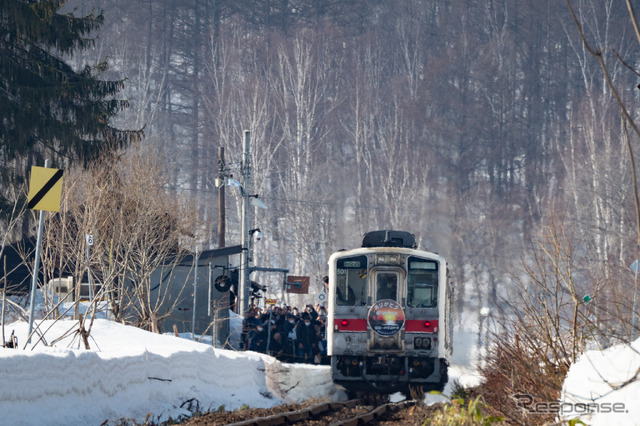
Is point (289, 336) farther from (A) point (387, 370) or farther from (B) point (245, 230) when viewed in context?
(A) point (387, 370)

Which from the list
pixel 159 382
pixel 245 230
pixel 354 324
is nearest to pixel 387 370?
pixel 354 324

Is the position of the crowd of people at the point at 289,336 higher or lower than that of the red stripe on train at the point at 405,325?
lower

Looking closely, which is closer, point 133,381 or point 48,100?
point 133,381

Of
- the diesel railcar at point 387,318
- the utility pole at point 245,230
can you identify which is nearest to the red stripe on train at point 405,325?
the diesel railcar at point 387,318

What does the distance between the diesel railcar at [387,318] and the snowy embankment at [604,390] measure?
10207 mm

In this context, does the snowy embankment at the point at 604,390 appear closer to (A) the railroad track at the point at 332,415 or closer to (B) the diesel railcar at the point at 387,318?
→ (A) the railroad track at the point at 332,415

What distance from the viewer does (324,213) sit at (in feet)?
204

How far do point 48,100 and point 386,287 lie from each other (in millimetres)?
14219

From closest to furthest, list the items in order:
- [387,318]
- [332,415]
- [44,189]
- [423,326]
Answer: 1. [44,189]
2. [332,415]
3. [423,326]
4. [387,318]

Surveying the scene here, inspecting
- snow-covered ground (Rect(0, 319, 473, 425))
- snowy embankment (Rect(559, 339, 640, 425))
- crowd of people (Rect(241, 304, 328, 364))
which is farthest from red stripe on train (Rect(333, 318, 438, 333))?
snowy embankment (Rect(559, 339, 640, 425))

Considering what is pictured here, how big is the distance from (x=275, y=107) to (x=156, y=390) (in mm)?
56211

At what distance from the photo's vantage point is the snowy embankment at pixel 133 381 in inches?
355

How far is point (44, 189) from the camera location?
1145 cm

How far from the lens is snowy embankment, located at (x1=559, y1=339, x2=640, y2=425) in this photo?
558 centimetres
